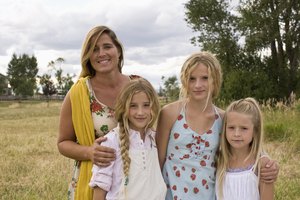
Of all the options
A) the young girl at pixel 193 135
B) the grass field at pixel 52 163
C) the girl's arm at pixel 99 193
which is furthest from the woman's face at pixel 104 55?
the grass field at pixel 52 163

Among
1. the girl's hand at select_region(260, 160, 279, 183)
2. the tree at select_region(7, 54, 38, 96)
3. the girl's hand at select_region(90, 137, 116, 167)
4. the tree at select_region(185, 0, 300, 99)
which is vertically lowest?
the girl's hand at select_region(260, 160, 279, 183)

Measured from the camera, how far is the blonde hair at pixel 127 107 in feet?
9.13

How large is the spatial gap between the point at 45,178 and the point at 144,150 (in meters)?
3.96

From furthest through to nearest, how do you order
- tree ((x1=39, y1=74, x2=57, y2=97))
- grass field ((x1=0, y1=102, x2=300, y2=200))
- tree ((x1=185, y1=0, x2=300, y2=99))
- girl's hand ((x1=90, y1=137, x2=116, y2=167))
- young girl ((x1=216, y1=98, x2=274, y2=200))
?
1. tree ((x1=39, y1=74, x2=57, y2=97))
2. tree ((x1=185, y1=0, x2=300, y2=99))
3. grass field ((x1=0, y1=102, x2=300, y2=200))
4. young girl ((x1=216, y1=98, x2=274, y2=200))
5. girl's hand ((x1=90, y1=137, x2=116, y2=167))

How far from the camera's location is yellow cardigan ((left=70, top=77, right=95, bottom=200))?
293 cm

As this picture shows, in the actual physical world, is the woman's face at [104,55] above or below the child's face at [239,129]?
above

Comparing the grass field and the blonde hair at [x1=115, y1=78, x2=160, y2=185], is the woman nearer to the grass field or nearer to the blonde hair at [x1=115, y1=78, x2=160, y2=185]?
the blonde hair at [x1=115, y1=78, x2=160, y2=185]

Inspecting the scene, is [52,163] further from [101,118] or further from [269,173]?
[269,173]

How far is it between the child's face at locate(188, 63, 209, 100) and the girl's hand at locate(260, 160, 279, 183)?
63cm

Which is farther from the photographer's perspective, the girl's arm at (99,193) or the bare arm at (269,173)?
the bare arm at (269,173)

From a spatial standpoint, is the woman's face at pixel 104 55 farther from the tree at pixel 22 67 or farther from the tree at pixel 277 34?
the tree at pixel 22 67

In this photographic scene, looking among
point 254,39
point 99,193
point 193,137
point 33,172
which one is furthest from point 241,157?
point 254,39

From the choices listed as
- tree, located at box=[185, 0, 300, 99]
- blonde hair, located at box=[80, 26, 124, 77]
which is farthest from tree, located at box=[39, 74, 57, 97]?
blonde hair, located at box=[80, 26, 124, 77]

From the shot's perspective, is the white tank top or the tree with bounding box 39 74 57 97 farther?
the tree with bounding box 39 74 57 97
